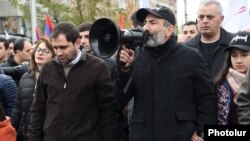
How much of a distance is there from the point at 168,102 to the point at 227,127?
104 cm

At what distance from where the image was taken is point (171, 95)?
163 inches

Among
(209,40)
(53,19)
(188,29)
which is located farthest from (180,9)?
(209,40)

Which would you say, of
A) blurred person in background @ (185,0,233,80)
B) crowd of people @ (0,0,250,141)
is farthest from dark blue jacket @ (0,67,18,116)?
blurred person in background @ (185,0,233,80)

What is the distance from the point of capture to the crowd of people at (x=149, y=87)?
4109 millimetres

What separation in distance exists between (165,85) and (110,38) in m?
0.59

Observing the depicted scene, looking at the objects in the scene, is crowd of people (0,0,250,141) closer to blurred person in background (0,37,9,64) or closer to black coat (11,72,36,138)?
black coat (11,72,36,138)

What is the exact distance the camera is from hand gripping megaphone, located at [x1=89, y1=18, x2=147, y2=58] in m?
3.88

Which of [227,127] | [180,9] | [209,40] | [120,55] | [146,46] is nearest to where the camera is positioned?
[227,127]

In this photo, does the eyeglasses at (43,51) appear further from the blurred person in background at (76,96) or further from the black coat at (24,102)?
the blurred person in background at (76,96)

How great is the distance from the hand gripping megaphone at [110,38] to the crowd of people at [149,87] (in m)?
0.05

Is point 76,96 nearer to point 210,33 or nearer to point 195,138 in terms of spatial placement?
point 195,138

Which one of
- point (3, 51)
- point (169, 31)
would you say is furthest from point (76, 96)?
point (3, 51)

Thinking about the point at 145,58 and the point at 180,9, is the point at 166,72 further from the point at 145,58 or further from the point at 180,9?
the point at 180,9

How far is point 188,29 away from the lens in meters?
7.31
